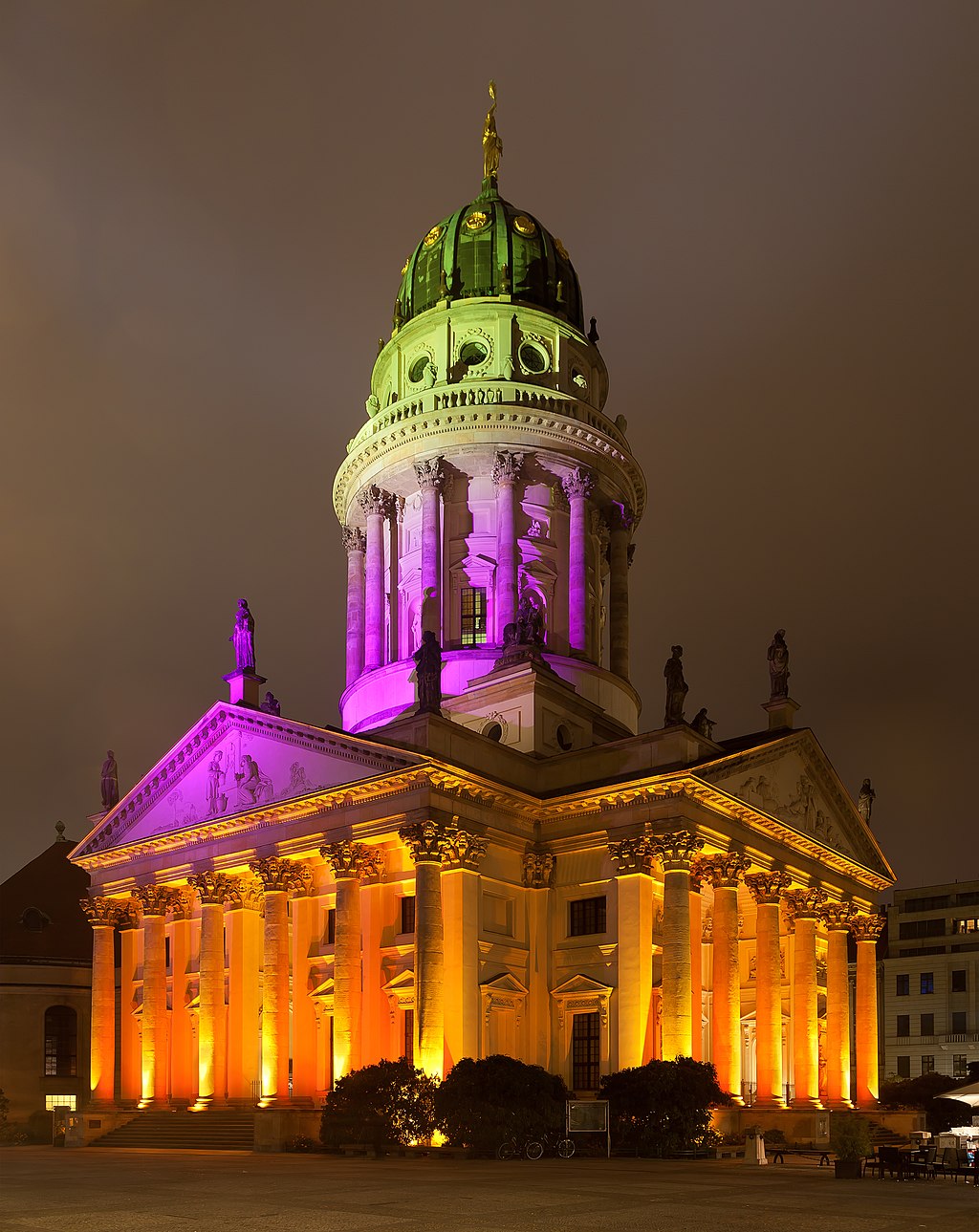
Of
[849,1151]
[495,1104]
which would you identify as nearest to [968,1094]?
[849,1151]

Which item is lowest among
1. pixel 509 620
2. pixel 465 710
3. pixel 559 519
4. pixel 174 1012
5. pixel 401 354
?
pixel 174 1012

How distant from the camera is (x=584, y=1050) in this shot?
4784 cm

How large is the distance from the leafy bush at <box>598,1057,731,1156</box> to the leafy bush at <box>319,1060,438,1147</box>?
19.1 feet

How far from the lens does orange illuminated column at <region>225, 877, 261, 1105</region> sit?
52.0 m

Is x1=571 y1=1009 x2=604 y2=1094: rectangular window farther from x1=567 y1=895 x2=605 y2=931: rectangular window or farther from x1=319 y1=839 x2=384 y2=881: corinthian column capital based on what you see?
x1=319 y1=839 x2=384 y2=881: corinthian column capital

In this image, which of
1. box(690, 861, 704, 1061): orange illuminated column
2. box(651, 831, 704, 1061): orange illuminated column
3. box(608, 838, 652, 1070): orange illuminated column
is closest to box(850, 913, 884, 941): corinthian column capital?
box(690, 861, 704, 1061): orange illuminated column

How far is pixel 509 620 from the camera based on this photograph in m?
60.3

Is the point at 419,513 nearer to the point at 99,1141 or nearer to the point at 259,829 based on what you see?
the point at 259,829

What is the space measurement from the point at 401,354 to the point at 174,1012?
112 feet

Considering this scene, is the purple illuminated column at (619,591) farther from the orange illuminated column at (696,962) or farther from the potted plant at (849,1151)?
the potted plant at (849,1151)

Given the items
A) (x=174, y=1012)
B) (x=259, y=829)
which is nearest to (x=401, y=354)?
(x=259, y=829)

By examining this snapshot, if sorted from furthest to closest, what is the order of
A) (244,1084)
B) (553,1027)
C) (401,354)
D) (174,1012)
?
1. (401,354)
2. (174,1012)
3. (244,1084)
4. (553,1027)

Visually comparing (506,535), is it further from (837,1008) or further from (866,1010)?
(866,1010)

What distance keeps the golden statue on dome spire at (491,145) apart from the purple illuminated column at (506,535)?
2094 centimetres
